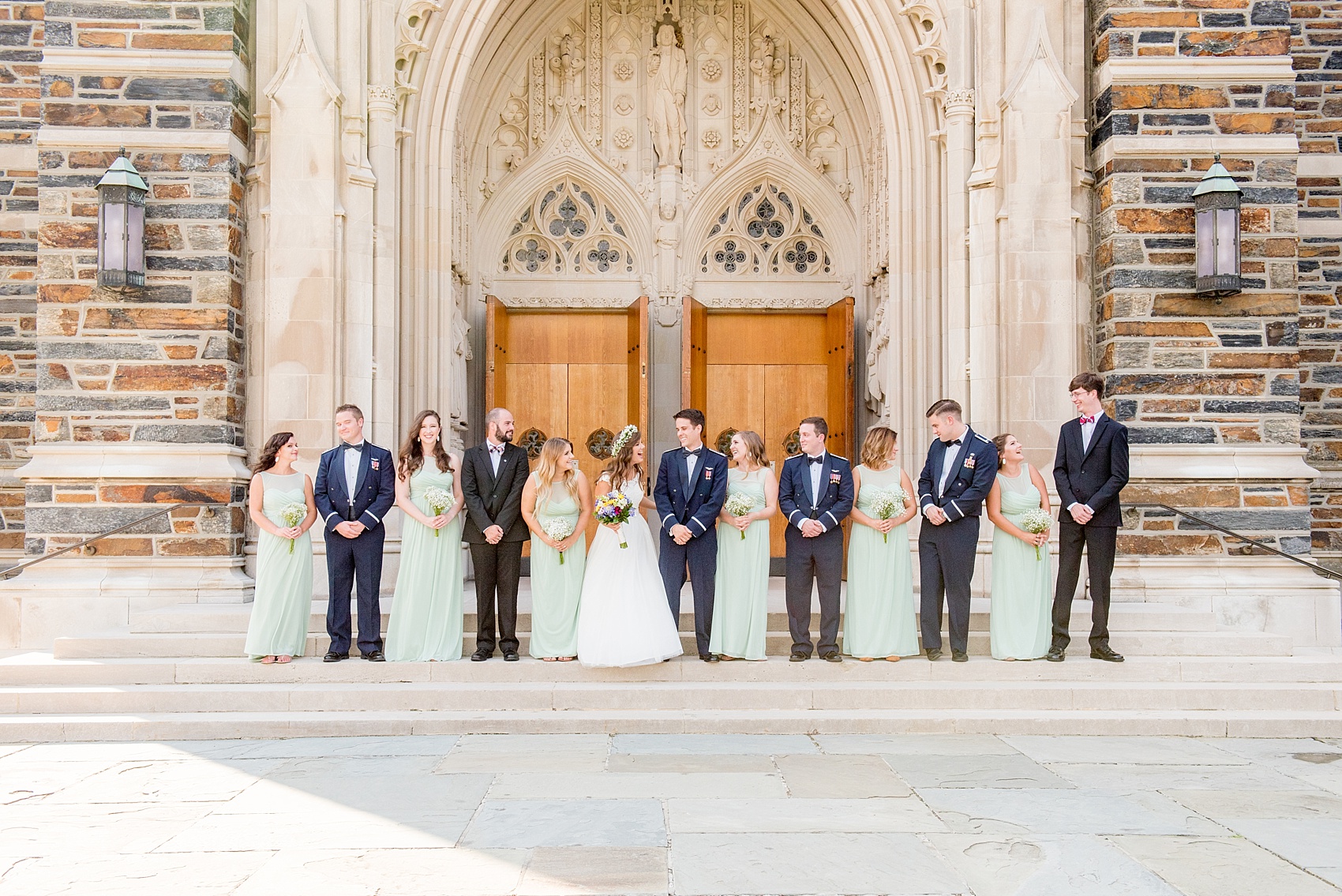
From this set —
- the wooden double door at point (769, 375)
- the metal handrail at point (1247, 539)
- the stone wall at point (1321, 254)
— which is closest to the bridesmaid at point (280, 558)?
the wooden double door at point (769, 375)

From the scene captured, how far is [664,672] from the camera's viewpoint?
7.21m

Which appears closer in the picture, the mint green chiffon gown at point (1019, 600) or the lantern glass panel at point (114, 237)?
the mint green chiffon gown at point (1019, 600)

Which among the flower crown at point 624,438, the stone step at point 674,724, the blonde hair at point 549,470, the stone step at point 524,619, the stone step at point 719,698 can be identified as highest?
the flower crown at point 624,438

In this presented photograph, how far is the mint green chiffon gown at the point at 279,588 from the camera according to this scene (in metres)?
7.26

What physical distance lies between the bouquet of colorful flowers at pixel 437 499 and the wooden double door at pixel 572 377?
3.76 meters

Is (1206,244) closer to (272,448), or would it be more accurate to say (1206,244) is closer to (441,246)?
(441,246)

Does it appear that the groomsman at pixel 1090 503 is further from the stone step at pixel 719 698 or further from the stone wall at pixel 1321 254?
the stone wall at pixel 1321 254

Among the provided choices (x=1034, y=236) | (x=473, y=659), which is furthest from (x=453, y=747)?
(x=1034, y=236)

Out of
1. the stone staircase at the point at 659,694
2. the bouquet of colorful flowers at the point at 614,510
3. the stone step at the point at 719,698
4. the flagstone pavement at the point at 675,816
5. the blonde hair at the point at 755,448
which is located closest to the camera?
the flagstone pavement at the point at 675,816

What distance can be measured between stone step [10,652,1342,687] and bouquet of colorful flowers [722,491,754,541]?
1002 mm

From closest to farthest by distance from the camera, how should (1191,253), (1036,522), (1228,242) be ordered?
1. (1036,522)
2. (1228,242)
3. (1191,253)

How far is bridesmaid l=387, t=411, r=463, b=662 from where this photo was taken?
7.46m

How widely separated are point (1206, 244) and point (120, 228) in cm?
823

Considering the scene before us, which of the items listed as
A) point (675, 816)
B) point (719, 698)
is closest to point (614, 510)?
point (719, 698)
